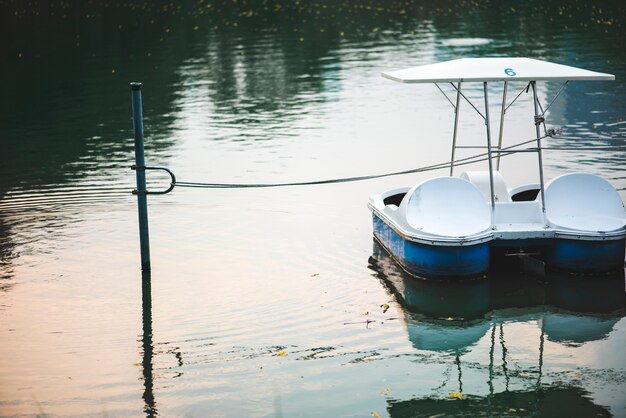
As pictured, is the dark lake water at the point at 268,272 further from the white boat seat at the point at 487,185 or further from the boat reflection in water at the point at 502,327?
the white boat seat at the point at 487,185

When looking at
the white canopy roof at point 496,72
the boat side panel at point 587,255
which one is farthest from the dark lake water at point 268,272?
the white canopy roof at point 496,72

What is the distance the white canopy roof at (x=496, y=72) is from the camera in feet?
45.3

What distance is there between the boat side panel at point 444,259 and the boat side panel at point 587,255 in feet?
3.05

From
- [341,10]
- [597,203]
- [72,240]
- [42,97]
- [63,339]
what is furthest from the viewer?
[341,10]

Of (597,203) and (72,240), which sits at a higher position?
(597,203)

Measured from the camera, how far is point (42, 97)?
98.7 ft

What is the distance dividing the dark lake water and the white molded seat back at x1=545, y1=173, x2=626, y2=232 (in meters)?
0.71

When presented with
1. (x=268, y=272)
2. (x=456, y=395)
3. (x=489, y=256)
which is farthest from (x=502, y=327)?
(x=268, y=272)

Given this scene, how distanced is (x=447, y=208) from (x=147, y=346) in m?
4.20

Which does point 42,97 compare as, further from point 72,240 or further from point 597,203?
point 597,203

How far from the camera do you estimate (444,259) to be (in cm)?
1345

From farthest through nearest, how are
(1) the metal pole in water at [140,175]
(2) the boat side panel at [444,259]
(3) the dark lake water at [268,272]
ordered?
(1) the metal pole in water at [140,175], (2) the boat side panel at [444,259], (3) the dark lake water at [268,272]

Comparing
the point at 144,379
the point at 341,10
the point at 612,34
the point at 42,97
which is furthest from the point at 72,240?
the point at 341,10

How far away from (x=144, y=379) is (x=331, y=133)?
1390 centimetres
